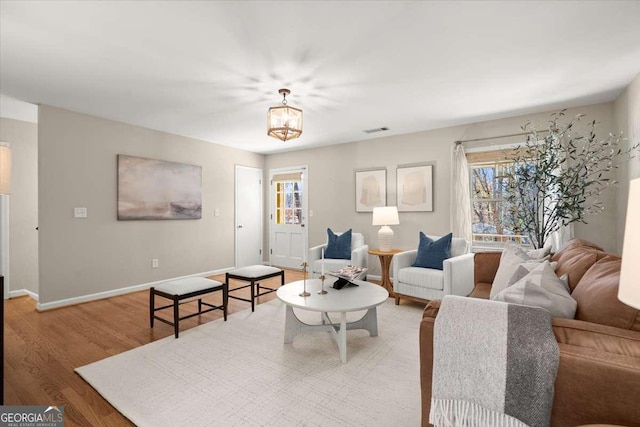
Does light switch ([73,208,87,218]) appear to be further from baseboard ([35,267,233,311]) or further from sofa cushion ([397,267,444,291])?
sofa cushion ([397,267,444,291])

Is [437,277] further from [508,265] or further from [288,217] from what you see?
[288,217]

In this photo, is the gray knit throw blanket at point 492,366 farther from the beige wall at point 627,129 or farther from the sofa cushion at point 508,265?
the beige wall at point 627,129

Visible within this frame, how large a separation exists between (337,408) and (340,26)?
2425 mm

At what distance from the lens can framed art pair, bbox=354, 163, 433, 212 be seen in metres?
4.65

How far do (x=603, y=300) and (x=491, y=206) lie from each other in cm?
339

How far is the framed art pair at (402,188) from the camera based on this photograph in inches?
183

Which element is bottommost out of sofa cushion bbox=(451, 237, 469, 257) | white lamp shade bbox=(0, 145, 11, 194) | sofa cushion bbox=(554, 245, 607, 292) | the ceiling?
sofa cushion bbox=(451, 237, 469, 257)

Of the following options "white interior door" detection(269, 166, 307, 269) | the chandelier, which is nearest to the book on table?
the chandelier

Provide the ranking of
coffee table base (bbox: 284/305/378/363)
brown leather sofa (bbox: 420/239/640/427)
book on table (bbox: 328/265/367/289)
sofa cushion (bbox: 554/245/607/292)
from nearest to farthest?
brown leather sofa (bbox: 420/239/640/427) → sofa cushion (bbox: 554/245/607/292) → coffee table base (bbox: 284/305/378/363) → book on table (bbox: 328/265/367/289)

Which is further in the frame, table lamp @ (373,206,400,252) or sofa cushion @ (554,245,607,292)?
table lamp @ (373,206,400,252)

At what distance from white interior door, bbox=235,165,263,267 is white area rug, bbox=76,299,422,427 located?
3.10 m

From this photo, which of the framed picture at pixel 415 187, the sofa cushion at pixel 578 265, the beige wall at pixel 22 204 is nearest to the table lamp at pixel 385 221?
the framed picture at pixel 415 187

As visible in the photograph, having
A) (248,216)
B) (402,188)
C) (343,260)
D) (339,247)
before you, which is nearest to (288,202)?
(248,216)

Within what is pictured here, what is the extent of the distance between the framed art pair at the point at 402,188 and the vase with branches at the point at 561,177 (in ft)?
3.64
